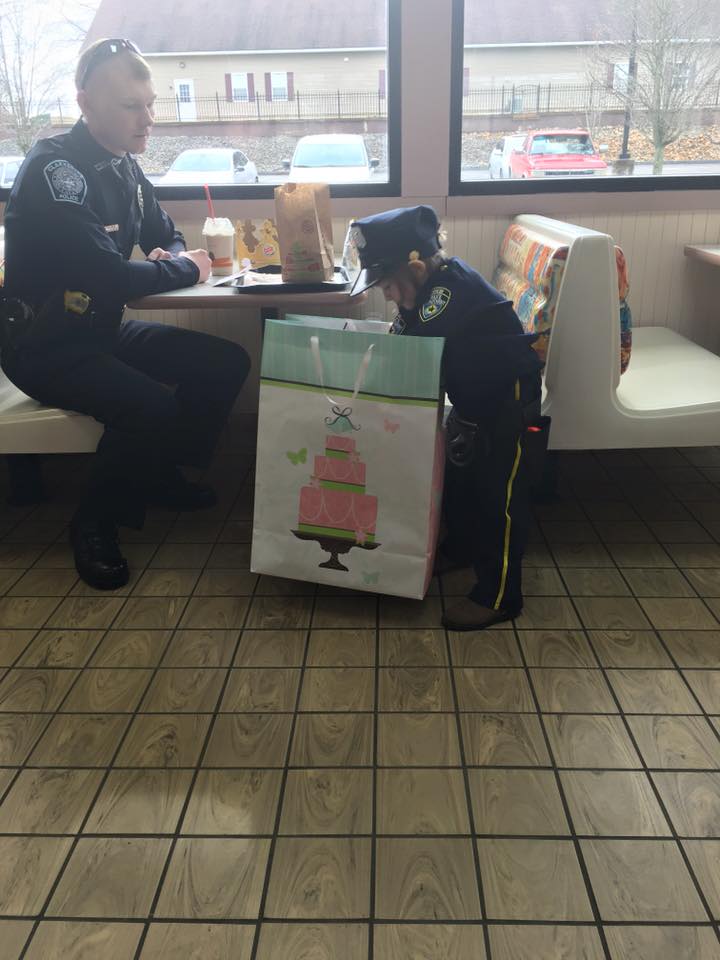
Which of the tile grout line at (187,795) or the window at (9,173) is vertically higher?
the window at (9,173)

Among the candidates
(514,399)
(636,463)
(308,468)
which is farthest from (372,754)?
(636,463)

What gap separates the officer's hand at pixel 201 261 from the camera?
224 centimetres

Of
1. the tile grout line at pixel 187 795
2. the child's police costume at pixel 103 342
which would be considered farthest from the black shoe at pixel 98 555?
the tile grout line at pixel 187 795

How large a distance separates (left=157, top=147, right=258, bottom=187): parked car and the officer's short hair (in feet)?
3.06

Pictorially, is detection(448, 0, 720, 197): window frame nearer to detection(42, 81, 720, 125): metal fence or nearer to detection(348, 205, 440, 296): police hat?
detection(42, 81, 720, 125): metal fence

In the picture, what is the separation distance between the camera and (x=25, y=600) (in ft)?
7.16

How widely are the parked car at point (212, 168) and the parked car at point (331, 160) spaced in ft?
0.55

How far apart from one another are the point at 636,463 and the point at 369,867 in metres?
2.13

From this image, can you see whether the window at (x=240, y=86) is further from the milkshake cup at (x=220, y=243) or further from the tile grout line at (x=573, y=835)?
the tile grout line at (x=573, y=835)

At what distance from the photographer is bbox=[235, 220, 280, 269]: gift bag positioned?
2551 millimetres

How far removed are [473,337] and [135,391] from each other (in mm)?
916

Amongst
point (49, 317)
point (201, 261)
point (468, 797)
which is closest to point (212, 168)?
point (201, 261)

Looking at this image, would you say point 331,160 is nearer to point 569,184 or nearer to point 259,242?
point 259,242

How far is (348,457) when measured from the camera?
6.32ft
